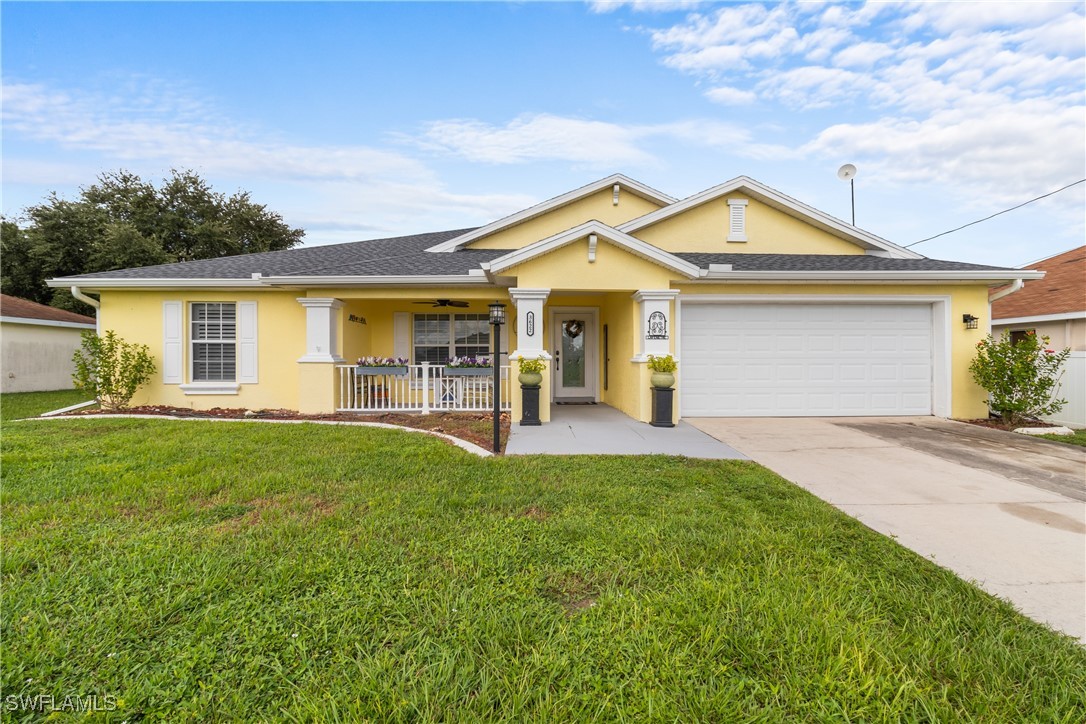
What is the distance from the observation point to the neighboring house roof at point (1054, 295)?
1049cm

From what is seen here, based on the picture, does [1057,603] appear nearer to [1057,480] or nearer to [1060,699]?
[1060,699]

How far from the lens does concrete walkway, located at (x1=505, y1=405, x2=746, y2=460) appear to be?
6156mm

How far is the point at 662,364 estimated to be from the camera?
8.18 metres

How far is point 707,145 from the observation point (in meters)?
14.1

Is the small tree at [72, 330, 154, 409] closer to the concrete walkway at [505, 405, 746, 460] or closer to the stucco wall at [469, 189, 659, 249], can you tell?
the stucco wall at [469, 189, 659, 249]

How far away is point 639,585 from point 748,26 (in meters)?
10.9

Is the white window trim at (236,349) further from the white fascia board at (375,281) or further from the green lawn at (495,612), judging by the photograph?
the green lawn at (495,612)

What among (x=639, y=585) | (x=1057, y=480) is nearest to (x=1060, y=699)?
(x=639, y=585)

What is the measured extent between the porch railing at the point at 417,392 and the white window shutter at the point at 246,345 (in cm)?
196

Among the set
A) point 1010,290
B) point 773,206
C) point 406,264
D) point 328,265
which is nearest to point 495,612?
point 406,264

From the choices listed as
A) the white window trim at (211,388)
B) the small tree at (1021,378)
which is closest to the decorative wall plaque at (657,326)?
the small tree at (1021,378)

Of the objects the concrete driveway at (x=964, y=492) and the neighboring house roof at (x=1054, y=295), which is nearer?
the concrete driveway at (x=964, y=492)

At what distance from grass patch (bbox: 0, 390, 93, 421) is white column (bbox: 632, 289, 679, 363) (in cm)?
1200

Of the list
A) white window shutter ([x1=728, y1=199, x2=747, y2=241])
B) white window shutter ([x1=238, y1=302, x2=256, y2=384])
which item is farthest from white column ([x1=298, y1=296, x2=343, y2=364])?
white window shutter ([x1=728, y1=199, x2=747, y2=241])
